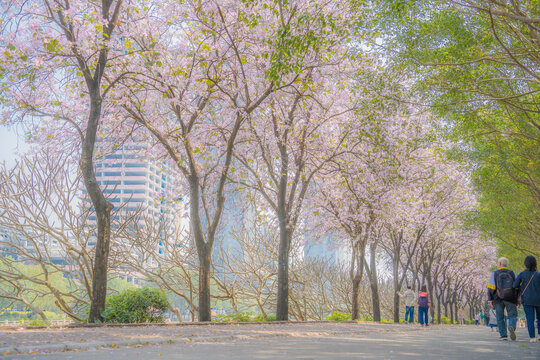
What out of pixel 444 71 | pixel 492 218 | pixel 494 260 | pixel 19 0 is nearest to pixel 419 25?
pixel 444 71

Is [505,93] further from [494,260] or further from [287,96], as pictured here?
[494,260]

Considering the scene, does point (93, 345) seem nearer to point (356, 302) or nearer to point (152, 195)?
point (152, 195)

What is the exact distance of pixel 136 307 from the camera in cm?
1333

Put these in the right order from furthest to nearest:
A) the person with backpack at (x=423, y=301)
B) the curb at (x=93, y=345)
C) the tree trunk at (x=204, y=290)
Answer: the person with backpack at (x=423, y=301), the tree trunk at (x=204, y=290), the curb at (x=93, y=345)

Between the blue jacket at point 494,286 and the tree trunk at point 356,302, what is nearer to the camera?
the blue jacket at point 494,286

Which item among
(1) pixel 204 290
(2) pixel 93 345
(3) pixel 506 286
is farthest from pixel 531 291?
(1) pixel 204 290

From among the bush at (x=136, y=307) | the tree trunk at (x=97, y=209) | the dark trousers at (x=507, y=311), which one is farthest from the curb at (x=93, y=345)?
the dark trousers at (x=507, y=311)

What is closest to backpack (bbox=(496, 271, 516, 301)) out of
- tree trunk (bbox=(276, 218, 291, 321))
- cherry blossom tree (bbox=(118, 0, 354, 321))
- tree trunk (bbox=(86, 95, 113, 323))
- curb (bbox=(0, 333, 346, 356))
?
curb (bbox=(0, 333, 346, 356))

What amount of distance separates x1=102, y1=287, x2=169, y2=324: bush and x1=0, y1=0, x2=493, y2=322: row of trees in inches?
32.1

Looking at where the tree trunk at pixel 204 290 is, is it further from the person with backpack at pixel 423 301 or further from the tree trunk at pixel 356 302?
the person with backpack at pixel 423 301

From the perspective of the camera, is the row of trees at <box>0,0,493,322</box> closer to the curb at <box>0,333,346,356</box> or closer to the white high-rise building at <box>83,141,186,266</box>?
the white high-rise building at <box>83,141,186,266</box>

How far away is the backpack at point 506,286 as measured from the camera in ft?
35.3

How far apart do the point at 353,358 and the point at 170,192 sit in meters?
16.3

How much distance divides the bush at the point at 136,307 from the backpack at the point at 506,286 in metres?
8.74
